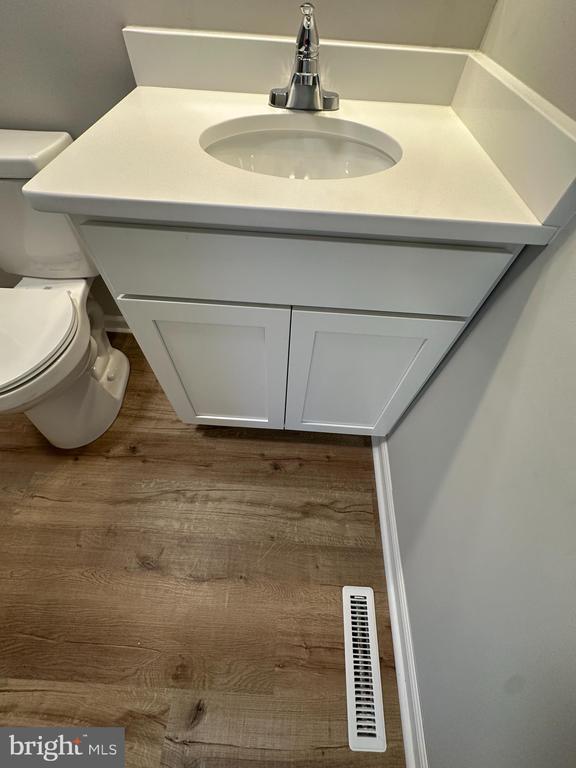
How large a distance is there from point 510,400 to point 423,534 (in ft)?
1.38

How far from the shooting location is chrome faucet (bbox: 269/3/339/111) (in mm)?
691

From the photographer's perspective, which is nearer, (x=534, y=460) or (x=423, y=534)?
(x=534, y=460)

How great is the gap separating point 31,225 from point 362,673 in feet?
4.80

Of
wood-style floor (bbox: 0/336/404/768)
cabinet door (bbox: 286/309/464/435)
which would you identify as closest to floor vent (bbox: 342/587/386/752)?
wood-style floor (bbox: 0/336/404/768)

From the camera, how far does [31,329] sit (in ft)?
2.93

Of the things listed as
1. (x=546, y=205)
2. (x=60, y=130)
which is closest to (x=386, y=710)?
(x=546, y=205)

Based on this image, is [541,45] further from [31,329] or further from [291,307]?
[31,329]

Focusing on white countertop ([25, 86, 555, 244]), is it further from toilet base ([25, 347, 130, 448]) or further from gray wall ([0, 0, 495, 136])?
toilet base ([25, 347, 130, 448])

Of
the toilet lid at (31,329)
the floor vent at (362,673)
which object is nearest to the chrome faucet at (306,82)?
the toilet lid at (31,329)

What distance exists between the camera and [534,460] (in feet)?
1.62

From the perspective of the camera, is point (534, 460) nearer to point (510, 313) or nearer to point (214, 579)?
point (510, 313)

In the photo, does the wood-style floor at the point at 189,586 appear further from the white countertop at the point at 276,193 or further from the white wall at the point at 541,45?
the white wall at the point at 541,45

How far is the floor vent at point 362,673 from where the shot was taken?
0.78 m

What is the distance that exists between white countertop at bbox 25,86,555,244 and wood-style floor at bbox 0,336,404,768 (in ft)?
2.74
